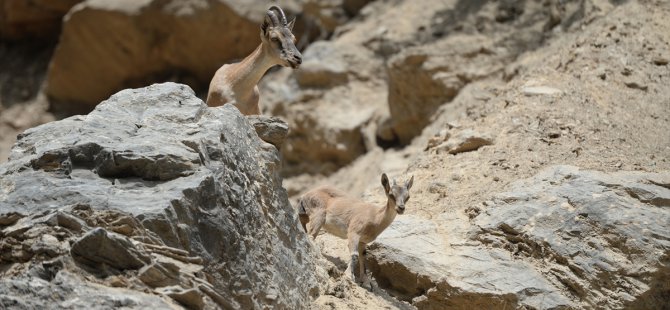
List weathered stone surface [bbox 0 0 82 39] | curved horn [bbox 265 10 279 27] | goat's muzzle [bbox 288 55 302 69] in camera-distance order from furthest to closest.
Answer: weathered stone surface [bbox 0 0 82 39]
curved horn [bbox 265 10 279 27]
goat's muzzle [bbox 288 55 302 69]

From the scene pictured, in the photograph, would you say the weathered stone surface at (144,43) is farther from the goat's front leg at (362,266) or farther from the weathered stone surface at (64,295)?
the weathered stone surface at (64,295)

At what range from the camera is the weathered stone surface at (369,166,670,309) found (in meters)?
8.39

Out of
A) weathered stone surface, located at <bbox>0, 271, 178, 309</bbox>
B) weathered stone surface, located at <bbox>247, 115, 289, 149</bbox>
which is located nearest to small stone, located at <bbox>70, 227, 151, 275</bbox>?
weathered stone surface, located at <bbox>0, 271, 178, 309</bbox>

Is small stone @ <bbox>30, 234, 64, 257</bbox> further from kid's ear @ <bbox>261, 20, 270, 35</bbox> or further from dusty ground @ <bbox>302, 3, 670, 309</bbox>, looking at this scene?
Result: kid's ear @ <bbox>261, 20, 270, 35</bbox>

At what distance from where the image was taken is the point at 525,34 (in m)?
15.1

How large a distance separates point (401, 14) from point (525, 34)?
2973mm

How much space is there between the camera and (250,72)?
9.34m

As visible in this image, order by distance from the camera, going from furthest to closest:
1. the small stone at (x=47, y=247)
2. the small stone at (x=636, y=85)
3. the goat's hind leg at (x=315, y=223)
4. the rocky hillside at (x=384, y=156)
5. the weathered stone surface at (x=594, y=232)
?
1. the small stone at (x=636, y=85)
2. the goat's hind leg at (x=315, y=223)
3. the weathered stone surface at (x=594, y=232)
4. the rocky hillside at (x=384, y=156)
5. the small stone at (x=47, y=247)

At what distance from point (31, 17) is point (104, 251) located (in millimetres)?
17284

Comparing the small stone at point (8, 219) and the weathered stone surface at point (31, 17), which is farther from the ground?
the small stone at point (8, 219)

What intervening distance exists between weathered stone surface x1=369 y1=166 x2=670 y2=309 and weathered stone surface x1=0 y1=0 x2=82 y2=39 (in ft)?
47.3

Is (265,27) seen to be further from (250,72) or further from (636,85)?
(636,85)

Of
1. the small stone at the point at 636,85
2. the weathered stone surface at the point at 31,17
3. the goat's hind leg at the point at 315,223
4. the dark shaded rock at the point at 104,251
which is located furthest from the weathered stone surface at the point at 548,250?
the weathered stone surface at the point at 31,17

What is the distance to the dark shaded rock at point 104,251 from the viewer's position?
18.5 ft
